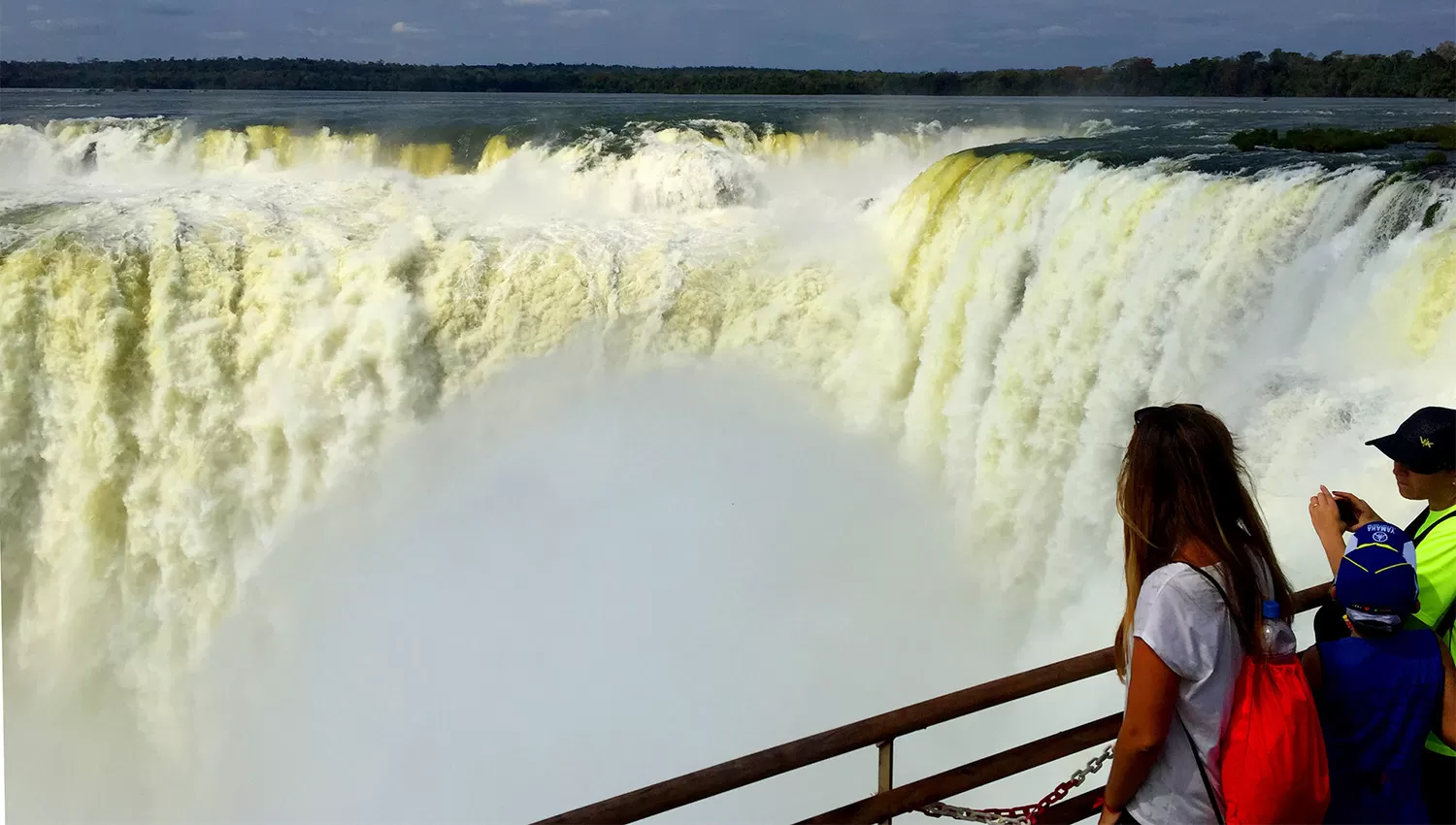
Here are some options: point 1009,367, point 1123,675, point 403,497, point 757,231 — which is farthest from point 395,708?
point 1123,675

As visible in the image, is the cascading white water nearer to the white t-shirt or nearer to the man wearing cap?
the man wearing cap

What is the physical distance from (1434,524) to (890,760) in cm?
64

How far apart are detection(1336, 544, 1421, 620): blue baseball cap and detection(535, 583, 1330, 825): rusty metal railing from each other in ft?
0.24

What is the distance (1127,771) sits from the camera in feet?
3.26

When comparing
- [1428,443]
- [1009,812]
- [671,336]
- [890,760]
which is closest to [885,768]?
[890,760]

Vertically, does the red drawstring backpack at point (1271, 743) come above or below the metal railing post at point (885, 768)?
above

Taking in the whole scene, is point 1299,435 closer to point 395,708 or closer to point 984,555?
point 984,555

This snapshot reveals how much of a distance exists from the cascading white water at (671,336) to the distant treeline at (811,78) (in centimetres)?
88

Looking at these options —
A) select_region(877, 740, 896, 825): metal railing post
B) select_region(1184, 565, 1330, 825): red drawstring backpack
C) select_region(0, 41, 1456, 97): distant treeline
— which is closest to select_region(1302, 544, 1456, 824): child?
select_region(1184, 565, 1330, 825): red drawstring backpack

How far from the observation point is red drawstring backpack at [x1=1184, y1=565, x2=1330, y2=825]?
3.16ft

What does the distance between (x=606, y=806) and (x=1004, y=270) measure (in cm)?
406

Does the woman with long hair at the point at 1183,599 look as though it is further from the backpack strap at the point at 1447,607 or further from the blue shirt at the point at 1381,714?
the backpack strap at the point at 1447,607

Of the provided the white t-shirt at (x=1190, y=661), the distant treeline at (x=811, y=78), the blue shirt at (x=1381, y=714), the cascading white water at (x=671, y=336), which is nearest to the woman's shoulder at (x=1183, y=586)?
the white t-shirt at (x=1190, y=661)

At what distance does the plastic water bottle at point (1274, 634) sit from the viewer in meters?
0.96
